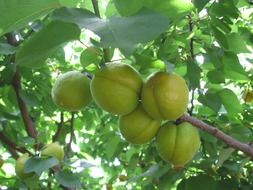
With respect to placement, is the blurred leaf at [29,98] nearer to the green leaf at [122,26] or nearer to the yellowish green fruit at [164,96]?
the yellowish green fruit at [164,96]

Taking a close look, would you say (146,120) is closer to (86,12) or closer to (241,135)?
(86,12)

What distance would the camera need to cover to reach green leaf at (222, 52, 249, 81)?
2.04m

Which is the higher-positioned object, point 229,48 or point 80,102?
point 80,102

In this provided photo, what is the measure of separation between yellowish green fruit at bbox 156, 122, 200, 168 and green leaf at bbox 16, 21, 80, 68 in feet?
2.07

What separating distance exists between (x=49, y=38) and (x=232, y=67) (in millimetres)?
1179

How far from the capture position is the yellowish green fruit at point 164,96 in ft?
4.86

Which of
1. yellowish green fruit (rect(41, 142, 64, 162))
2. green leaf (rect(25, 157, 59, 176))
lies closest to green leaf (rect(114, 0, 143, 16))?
green leaf (rect(25, 157, 59, 176))

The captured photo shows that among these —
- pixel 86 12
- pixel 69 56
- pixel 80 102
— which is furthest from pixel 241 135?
pixel 69 56

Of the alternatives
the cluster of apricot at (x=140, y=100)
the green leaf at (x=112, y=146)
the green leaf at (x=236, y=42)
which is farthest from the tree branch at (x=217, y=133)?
the green leaf at (x=112, y=146)

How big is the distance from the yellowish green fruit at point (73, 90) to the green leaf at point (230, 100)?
834 mm

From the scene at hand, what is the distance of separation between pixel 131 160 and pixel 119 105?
1732 mm

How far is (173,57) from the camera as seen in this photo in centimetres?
206

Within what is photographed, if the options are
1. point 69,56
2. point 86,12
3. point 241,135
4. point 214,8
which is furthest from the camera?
point 69,56

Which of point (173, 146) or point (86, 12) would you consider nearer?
point (86, 12)
